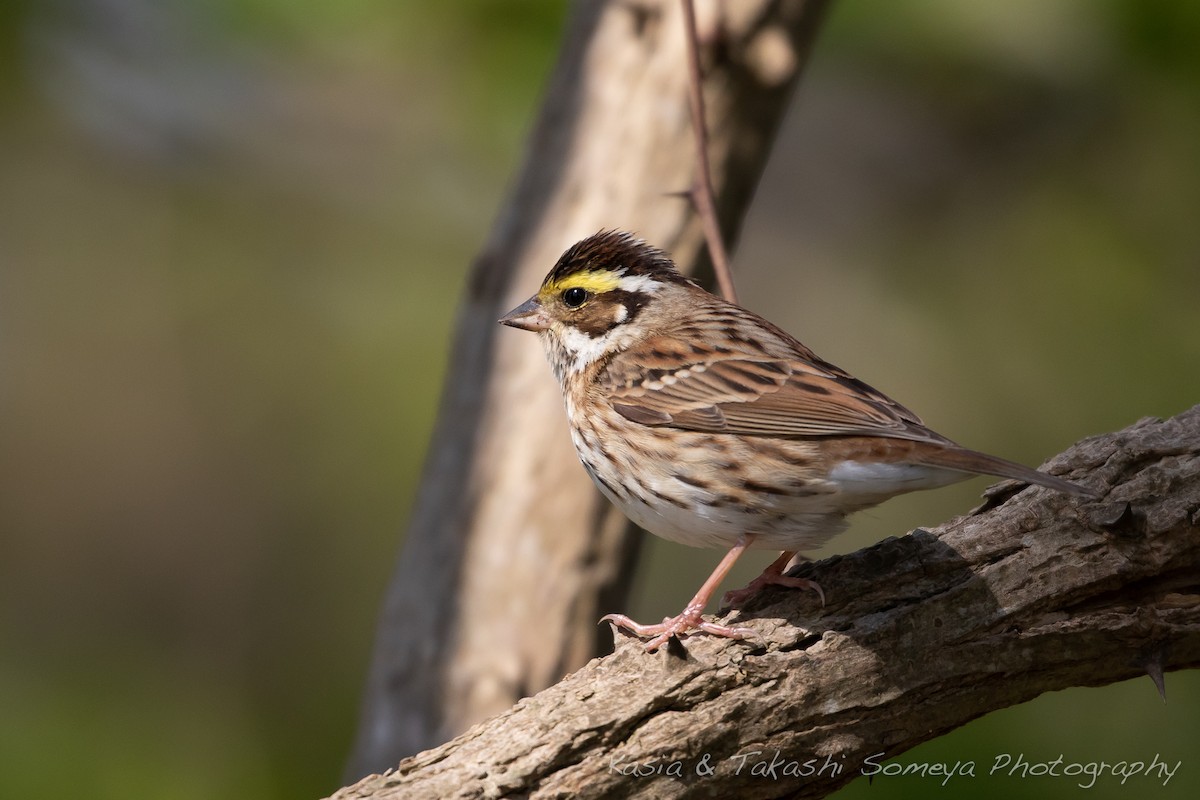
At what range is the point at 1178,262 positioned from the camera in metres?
6.76

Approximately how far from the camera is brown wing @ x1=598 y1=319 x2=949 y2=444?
3794mm

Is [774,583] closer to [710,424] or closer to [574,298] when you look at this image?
[710,424]

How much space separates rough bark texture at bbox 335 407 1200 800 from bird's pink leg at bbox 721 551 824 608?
0.04 m

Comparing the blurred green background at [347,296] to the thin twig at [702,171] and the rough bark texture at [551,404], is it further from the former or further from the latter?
the thin twig at [702,171]

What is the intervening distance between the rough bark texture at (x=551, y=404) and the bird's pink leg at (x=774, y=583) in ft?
4.51

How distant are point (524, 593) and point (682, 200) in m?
1.71

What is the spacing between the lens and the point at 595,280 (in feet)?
15.1

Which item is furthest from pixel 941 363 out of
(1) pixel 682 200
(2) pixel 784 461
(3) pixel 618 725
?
(3) pixel 618 725

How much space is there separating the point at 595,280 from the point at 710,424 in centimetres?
87

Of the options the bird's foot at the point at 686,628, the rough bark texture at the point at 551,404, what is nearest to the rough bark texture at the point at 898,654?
the bird's foot at the point at 686,628

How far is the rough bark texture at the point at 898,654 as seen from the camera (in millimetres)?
3193

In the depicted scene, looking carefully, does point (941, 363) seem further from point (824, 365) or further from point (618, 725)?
point (618, 725)

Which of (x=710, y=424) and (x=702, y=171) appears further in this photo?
(x=702, y=171)

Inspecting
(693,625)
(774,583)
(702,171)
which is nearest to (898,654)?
(774,583)
